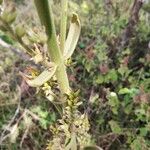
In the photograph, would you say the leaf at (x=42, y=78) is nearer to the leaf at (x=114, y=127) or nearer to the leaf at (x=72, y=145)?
the leaf at (x=72, y=145)

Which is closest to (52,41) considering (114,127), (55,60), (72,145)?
(55,60)

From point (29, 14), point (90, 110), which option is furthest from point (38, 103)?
point (29, 14)

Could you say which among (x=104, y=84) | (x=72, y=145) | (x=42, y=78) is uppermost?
(x=104, y=84)

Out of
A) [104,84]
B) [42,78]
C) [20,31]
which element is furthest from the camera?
[104,84]

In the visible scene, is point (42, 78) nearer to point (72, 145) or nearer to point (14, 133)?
point (72, 145)

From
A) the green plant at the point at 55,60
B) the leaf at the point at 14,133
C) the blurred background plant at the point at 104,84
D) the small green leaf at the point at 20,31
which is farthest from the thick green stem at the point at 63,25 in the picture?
the leaf at the point at 14,133

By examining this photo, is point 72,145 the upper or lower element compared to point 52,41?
lower

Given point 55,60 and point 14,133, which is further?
point 14,133

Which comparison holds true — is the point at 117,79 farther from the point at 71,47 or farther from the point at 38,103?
the point at 71,47
